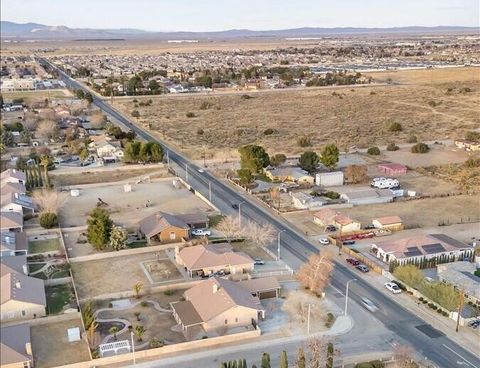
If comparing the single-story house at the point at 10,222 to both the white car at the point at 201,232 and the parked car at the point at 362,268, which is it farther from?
the parked car at the point at 362,268

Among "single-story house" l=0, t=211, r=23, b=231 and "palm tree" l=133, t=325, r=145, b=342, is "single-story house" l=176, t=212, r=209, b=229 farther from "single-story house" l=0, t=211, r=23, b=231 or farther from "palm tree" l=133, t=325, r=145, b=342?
"palm tree" l=133, t=325, r=145, b=342

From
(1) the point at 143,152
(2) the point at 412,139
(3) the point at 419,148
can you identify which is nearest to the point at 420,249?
(3) the point at 419,148

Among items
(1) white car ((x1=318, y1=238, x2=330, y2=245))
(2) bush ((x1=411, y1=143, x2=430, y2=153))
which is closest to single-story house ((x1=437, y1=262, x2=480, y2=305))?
(1) white car ((x1=318, y1=238, x2=330, y2=245))

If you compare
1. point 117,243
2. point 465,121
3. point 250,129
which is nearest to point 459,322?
point 117,243

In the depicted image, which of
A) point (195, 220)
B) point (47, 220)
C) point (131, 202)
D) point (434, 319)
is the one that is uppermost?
point (47, 220)

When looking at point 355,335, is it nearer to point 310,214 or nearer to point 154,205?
point 310,214

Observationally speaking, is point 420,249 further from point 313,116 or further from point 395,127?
point 313,116
